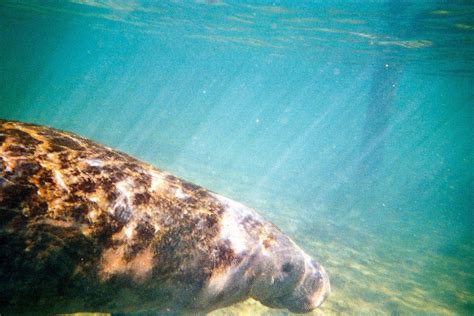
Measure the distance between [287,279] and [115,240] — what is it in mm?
2101

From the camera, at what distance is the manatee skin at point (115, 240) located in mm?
2076

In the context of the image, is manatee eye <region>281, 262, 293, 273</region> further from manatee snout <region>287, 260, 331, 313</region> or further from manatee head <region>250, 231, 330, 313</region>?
manatee snout <region>287, 260, 331, 313</region>

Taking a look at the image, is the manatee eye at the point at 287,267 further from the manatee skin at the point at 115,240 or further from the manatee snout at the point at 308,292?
the manatee snout at the point at 308,292

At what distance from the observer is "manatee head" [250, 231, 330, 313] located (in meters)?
3.42

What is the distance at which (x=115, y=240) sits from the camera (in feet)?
8.02

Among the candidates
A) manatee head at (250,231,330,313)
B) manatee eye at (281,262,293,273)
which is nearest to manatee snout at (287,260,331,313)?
manatee head at (250,231,330,313)

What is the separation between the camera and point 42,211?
7.04 ft

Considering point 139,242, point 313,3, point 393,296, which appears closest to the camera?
point 139,242

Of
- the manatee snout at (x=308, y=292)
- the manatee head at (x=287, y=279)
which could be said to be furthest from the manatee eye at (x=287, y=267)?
the manatee snout at (x=308, y=292)

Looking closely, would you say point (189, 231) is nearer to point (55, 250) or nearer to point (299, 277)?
point (55, 250)

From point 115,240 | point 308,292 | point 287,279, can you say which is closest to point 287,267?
point 287,279

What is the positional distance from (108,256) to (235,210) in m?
1.58

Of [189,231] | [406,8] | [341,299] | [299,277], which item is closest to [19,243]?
[189,231]

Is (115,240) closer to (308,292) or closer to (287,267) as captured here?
(287,267)
